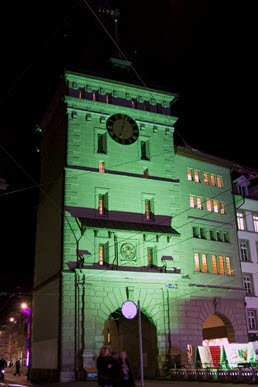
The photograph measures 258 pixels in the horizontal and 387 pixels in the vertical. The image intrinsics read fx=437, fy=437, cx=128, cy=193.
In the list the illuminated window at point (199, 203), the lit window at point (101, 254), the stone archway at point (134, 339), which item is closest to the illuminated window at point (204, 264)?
the illuminated window at point (199, 203)

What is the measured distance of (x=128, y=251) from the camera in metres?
36.8

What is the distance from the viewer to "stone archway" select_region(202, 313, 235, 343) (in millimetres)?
40209

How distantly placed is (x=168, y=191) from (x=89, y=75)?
1289cm

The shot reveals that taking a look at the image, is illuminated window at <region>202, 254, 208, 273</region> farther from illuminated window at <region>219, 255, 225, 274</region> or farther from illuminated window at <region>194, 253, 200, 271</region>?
illuminated window at <region>219, 255, 225, 274</region>

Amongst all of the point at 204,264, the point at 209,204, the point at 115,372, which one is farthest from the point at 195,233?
the point at 115,372

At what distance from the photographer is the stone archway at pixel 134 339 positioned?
36.6m

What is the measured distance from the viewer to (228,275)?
137 ft

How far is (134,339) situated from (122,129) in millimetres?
19820

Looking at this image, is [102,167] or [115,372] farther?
[102,167]

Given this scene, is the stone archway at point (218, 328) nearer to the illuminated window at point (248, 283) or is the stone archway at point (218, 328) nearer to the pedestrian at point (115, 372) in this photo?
the illuminated window at point (248, 283)

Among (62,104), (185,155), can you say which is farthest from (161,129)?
(62,104)

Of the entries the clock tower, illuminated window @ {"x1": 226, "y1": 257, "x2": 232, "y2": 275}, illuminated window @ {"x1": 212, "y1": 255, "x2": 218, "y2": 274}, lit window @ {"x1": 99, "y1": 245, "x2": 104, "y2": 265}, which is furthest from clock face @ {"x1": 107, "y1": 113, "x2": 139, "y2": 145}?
illuminated window @ {"x1": 226, "y1": 257, "x2": 232, "y2": 275}

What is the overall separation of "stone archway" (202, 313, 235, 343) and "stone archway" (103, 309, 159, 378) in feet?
23.4

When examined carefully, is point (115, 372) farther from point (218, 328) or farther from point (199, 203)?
point (218, 328)
